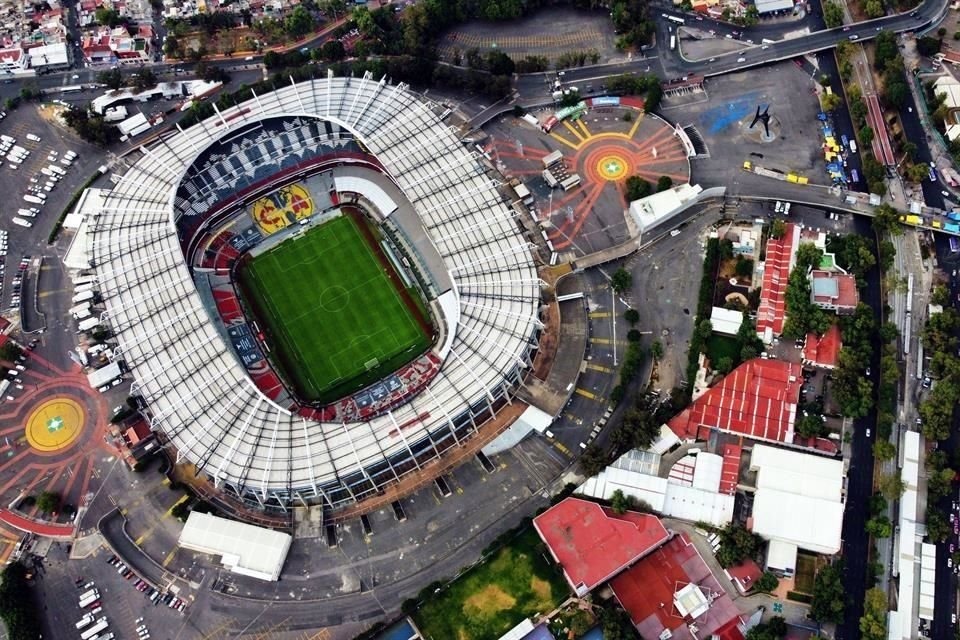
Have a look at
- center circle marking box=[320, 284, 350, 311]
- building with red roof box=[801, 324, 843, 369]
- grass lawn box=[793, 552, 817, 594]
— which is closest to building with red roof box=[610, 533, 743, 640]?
grass lawn box=[793, 552, 817, 594]

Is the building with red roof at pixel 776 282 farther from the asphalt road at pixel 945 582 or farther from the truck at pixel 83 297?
the truck at pixel 83 297

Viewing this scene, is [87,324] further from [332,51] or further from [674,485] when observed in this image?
[674,485]

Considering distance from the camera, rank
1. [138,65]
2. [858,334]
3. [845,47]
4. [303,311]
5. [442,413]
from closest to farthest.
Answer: [442,413]
[858,334]
[303,311]
[845,47]
[138,65]

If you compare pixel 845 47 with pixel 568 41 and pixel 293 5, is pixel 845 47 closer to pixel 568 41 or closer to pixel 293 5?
pixel 568 41

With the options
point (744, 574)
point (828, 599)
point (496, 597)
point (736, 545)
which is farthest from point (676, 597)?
point (496, 597)

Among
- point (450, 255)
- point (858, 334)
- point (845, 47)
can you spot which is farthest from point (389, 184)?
point (845, 47)

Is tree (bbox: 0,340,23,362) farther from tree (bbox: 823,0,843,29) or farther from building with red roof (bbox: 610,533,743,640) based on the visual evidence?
tree (bbox: 823,0,843,29)
